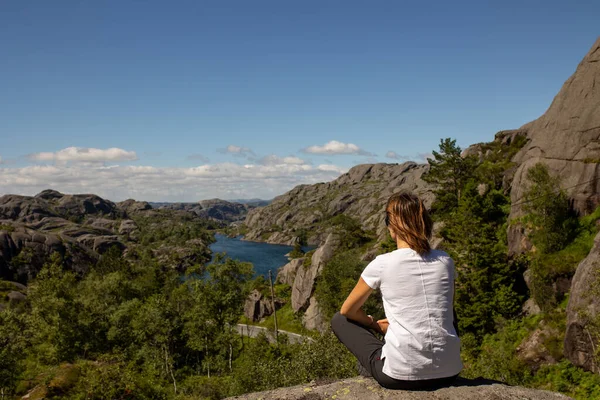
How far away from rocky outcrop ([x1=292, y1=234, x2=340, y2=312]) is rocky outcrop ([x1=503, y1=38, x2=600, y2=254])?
36474 millimetres

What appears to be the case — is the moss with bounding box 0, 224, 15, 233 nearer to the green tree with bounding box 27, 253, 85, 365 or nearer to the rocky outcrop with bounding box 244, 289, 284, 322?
the green tree with bounding box 27, 253, 85, 365

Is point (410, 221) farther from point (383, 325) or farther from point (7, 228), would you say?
point (7, 228)

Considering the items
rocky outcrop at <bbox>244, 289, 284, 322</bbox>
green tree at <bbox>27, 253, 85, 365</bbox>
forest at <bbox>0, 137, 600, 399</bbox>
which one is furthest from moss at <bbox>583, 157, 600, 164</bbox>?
green tree at <bbox>27, 253, 85, 365</bbox>

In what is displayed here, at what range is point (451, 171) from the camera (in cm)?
6519

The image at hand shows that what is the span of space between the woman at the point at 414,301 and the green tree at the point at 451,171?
62.0 meters

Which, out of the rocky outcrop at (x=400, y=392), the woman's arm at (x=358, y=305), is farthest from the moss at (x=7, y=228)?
the woman's arm at (x=358, y=305)

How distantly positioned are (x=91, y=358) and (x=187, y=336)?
13.3 meters

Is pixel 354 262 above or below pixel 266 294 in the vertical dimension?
above

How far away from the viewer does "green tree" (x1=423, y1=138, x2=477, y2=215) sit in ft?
208

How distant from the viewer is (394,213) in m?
5.16

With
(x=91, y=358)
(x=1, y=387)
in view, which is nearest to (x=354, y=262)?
(x=91, y=358)

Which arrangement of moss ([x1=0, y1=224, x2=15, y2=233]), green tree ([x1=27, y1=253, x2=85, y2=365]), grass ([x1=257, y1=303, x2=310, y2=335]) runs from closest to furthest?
green tree ([x1=27, y1=253, x2=85, y2=365])
grass ([x1=257, y1=303, x2=310, y2=335])
moss ([x1=0, y1=224, x2=15, y2=233])

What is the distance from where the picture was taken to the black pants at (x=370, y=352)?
5.18 meters

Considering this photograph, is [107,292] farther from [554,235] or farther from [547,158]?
[547,158]
